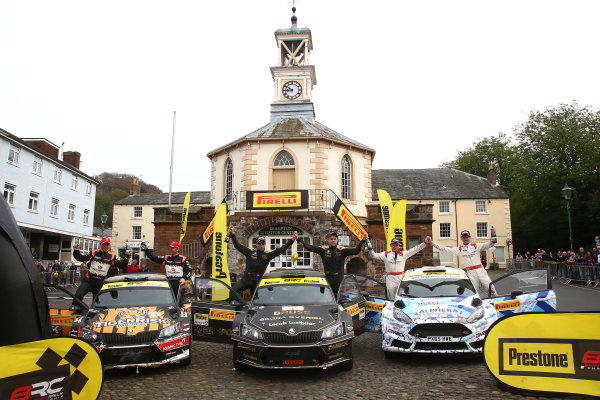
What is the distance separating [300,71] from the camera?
1133 inches

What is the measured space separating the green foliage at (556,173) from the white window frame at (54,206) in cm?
4350

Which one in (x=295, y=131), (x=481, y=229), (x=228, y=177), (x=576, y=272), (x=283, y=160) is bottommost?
(x=576, y=272)

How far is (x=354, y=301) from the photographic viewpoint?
9.18m

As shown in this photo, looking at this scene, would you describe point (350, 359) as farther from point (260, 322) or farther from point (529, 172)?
point (529, 172)

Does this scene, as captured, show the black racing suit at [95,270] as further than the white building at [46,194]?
No

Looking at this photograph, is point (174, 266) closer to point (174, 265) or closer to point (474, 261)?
point (174, 265)

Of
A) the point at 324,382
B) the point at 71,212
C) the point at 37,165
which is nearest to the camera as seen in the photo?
the point at 324,382

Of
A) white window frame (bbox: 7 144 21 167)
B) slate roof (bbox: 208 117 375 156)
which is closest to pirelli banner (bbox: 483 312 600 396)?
slate roof (bbox: 208 117 375 156)

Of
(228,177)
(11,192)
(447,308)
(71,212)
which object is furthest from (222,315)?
(71,212)

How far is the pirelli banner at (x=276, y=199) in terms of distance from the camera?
20203 mm

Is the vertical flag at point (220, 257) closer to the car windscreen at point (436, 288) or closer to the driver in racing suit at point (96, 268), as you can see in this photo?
the driver in racing suit at point (96, 268)

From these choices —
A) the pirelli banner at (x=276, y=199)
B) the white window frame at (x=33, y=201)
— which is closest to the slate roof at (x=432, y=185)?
the pirelli banner at (x=276, y=199)

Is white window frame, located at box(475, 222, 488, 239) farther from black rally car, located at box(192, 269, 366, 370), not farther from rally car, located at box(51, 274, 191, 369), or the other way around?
rally car, located at box(51, 274, 191, 369)

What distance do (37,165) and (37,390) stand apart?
1395 inches
